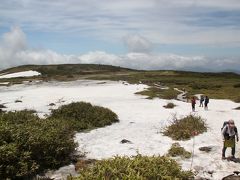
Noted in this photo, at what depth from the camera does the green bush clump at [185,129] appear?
28.8m

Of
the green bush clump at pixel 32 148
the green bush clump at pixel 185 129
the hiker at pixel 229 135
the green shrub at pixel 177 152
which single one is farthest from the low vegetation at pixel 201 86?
the green bush clump at pixel 32 148

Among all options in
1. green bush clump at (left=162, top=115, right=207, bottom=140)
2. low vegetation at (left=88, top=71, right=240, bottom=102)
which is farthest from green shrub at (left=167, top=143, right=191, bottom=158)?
low vegetation at (left=88, top=71, right=240, bottom=102)

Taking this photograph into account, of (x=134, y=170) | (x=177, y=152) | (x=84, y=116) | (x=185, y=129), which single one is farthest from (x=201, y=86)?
(x=134, y=170)

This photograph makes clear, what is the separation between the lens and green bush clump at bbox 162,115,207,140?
1135 inches

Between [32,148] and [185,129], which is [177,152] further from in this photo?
[32,148]

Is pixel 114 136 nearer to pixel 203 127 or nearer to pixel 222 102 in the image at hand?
pixel 203 127

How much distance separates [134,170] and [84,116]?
20628mm

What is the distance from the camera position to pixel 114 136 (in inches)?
1180

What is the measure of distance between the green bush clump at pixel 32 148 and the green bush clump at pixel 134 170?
183 inches

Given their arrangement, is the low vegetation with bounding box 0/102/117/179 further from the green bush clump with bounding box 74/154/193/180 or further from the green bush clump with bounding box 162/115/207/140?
the green bush clump with bounding box 162/115/207/140

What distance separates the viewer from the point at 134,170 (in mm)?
14641

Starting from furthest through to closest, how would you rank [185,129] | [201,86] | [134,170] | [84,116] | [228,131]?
[201,86] → [84,116] → [185,129] → [228,131] → [134,170]

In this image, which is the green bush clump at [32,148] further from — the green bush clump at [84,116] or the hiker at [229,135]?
the green bush clump at [84,116]

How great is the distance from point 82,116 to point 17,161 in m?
16.3
